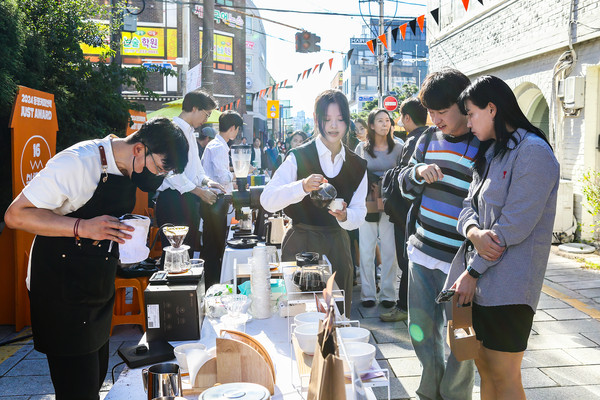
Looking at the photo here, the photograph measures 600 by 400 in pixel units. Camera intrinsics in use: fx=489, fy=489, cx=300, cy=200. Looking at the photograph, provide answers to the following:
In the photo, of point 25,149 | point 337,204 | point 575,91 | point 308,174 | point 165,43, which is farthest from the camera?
point 165,43

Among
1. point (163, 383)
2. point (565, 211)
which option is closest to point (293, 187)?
point (163, 383)

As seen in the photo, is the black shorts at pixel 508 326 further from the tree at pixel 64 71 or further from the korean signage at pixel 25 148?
the tree at pixel 64 71

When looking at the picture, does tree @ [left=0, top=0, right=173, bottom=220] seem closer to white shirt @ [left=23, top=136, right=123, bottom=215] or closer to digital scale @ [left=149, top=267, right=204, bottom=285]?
white shirt @ [left=23, top=136, right=123, bottom=215]

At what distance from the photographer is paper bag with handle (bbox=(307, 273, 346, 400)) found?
4.01 feet

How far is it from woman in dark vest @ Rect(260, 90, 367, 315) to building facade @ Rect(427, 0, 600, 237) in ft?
19.2

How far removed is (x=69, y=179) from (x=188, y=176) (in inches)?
104

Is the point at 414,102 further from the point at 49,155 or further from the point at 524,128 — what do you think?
the point at 49,155

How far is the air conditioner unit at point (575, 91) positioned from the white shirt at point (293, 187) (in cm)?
592

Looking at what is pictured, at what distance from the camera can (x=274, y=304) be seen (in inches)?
99.4

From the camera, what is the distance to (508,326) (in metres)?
1.96

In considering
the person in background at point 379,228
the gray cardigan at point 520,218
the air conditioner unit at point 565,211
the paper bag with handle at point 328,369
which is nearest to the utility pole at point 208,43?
the person in background at point 379,228

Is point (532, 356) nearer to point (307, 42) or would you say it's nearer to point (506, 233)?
point (506, 233)

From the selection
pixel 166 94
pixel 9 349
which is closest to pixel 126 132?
pixel 9 349

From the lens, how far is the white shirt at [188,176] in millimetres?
4422
